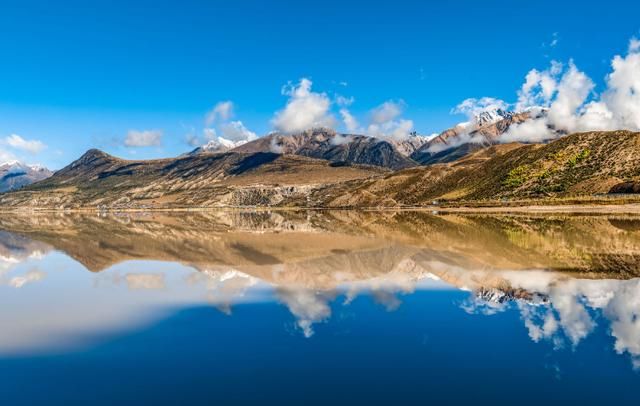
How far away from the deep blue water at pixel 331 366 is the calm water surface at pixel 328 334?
0.21 feet

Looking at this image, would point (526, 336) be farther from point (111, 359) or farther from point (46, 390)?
point (46, 390)

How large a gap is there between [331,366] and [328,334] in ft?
11.5

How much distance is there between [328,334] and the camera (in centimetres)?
1858

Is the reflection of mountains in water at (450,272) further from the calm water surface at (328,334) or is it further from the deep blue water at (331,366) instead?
the deep blue water at (331,366)

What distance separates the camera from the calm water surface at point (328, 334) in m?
13.5

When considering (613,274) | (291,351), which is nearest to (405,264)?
(613,274)

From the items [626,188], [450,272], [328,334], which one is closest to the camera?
[328,334]

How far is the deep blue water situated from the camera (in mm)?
13055

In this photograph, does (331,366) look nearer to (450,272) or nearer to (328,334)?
(328,334)

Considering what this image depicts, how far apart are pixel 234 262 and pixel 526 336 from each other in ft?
89.4

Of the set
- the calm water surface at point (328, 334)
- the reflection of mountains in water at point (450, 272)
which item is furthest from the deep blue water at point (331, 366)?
the reflection of mountains in water at point (450, 272)

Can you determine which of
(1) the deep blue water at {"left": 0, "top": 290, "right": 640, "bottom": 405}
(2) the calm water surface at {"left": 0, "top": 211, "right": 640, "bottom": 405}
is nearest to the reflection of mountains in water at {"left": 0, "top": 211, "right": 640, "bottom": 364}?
(2) the calm water surface at {"left": 0, "top": 211, "right": 640, "bottom": 405}

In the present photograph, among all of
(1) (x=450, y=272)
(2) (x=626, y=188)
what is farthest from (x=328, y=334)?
(2) (x=626, y=188)

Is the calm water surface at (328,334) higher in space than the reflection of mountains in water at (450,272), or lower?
lower
